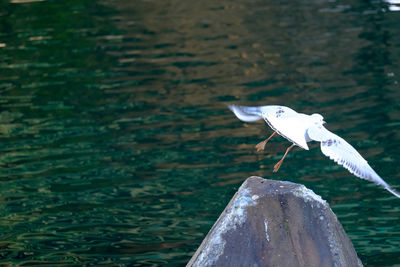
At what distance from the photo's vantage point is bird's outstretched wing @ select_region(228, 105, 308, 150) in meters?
4.36

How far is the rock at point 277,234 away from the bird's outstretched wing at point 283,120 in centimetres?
34

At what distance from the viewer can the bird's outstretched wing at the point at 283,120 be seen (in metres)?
4.36

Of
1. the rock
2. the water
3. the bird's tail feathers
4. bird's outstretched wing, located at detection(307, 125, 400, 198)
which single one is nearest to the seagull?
bird's outstretched wing, located at detection(307, 125, 400, 198)

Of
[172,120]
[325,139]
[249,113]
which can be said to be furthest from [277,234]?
[172,120]

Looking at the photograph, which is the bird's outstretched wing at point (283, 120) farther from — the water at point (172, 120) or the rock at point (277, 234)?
the water at point (172, 120)

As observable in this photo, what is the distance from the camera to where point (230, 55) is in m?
15.2

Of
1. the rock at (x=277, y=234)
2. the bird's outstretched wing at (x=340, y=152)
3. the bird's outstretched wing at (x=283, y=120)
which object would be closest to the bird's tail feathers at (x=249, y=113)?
the bird's outstretched wing at (x=283, y=120)

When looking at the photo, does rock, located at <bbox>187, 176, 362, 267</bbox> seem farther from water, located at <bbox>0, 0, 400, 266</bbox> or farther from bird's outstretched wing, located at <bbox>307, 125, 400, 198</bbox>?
water, located at <bbox>0, 0, 400, 266</bbox>

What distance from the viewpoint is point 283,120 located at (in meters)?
4.52

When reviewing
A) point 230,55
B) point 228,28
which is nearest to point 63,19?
point 228,28

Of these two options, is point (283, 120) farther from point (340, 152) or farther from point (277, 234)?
point (277, 234)

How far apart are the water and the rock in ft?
9.94

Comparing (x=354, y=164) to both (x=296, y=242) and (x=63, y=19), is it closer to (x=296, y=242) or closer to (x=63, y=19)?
(x=296, y=242)

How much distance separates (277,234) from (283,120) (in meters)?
0.83
